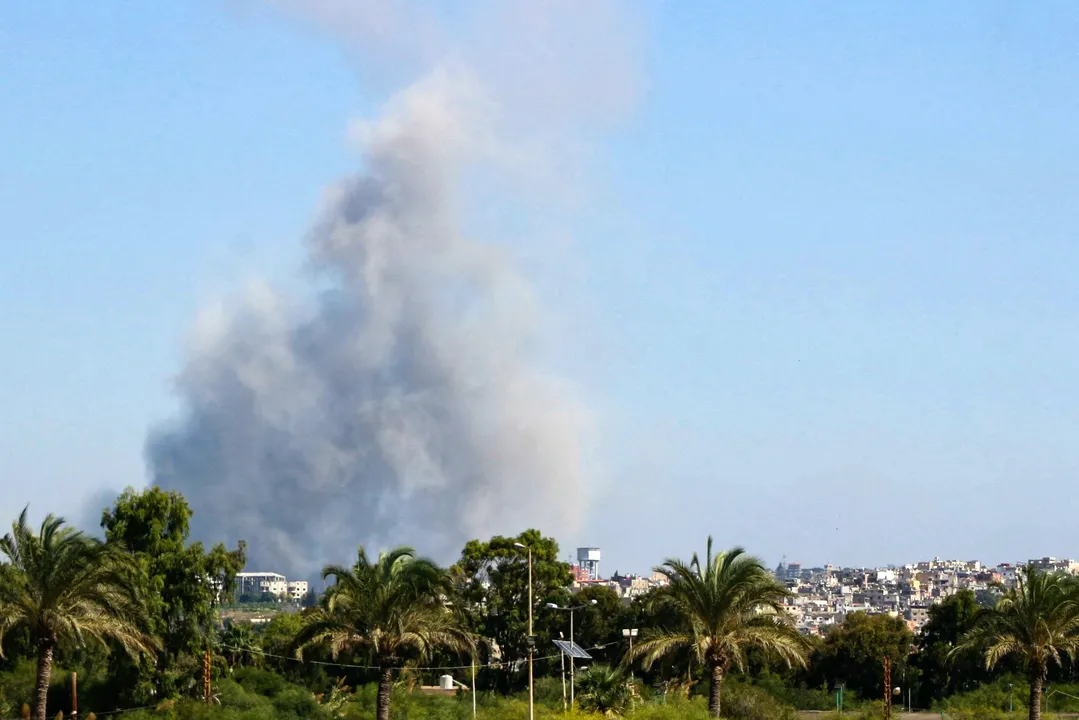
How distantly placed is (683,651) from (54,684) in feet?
96.5

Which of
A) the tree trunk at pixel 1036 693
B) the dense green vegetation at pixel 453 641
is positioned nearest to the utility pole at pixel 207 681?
the dense green vegetation at pixel 453 641

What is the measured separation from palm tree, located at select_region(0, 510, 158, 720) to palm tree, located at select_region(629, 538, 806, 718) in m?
18.0

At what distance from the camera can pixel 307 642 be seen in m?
51.4

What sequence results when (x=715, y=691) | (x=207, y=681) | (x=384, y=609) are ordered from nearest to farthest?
(x=384, y=609), (x=715, y=691), (x=207, y=681)

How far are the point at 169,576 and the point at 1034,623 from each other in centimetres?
3581

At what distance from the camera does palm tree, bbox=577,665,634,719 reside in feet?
172

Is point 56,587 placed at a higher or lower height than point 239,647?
higher

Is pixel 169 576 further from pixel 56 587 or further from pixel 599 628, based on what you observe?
pixel 599 628

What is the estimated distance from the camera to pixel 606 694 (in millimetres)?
52500

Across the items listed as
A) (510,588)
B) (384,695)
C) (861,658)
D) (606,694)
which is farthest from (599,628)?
(384,695)

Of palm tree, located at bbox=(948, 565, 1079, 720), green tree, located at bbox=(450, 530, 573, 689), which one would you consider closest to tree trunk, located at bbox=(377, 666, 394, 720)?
palm tree, located at bbox=(948, 565, 1079, 720)

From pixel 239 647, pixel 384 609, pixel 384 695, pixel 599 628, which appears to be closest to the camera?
pixel 384 609

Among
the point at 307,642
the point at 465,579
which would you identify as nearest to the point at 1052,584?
the point at 307,642

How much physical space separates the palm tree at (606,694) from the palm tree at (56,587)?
16211 millimetres
